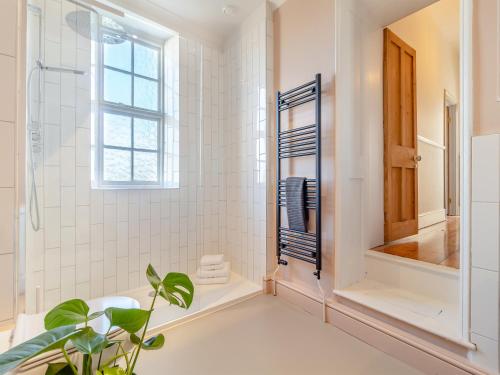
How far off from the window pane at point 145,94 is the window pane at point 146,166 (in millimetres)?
451

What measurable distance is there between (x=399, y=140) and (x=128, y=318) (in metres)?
2.39

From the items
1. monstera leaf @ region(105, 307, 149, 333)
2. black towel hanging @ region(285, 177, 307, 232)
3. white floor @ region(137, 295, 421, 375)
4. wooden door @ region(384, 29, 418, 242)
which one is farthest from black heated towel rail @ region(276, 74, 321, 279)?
monstera leaf @ region(105, 307, 149, 333)

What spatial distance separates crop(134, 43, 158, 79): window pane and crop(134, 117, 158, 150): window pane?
45 cm

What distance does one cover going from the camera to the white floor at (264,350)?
1.24 meters

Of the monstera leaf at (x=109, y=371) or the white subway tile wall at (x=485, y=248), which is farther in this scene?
the white subway tile wall at (x=485, y=248)

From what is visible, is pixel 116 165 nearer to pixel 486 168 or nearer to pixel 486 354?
pixel 486 168

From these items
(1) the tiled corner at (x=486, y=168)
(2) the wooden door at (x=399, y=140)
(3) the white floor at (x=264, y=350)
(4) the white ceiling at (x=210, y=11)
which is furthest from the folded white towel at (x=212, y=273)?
(4) the white ceiling at (x=210, y=11)

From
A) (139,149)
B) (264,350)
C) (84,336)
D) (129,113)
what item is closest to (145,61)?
(129,113)

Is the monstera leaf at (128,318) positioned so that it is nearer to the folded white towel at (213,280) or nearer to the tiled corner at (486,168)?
the tiled corner at (486,168)

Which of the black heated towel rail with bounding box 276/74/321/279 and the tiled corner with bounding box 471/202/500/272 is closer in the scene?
the tiled corner with bounding box 471/202/500/272

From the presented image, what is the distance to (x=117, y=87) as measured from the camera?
82.2 inches

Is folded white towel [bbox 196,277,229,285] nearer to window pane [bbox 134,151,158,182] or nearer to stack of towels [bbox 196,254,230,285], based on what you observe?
stack of towels [bbox 196,254,230,285]

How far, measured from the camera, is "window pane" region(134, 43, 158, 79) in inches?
86.7

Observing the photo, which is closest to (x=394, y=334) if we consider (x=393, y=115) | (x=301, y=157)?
(x=301, y=157)
